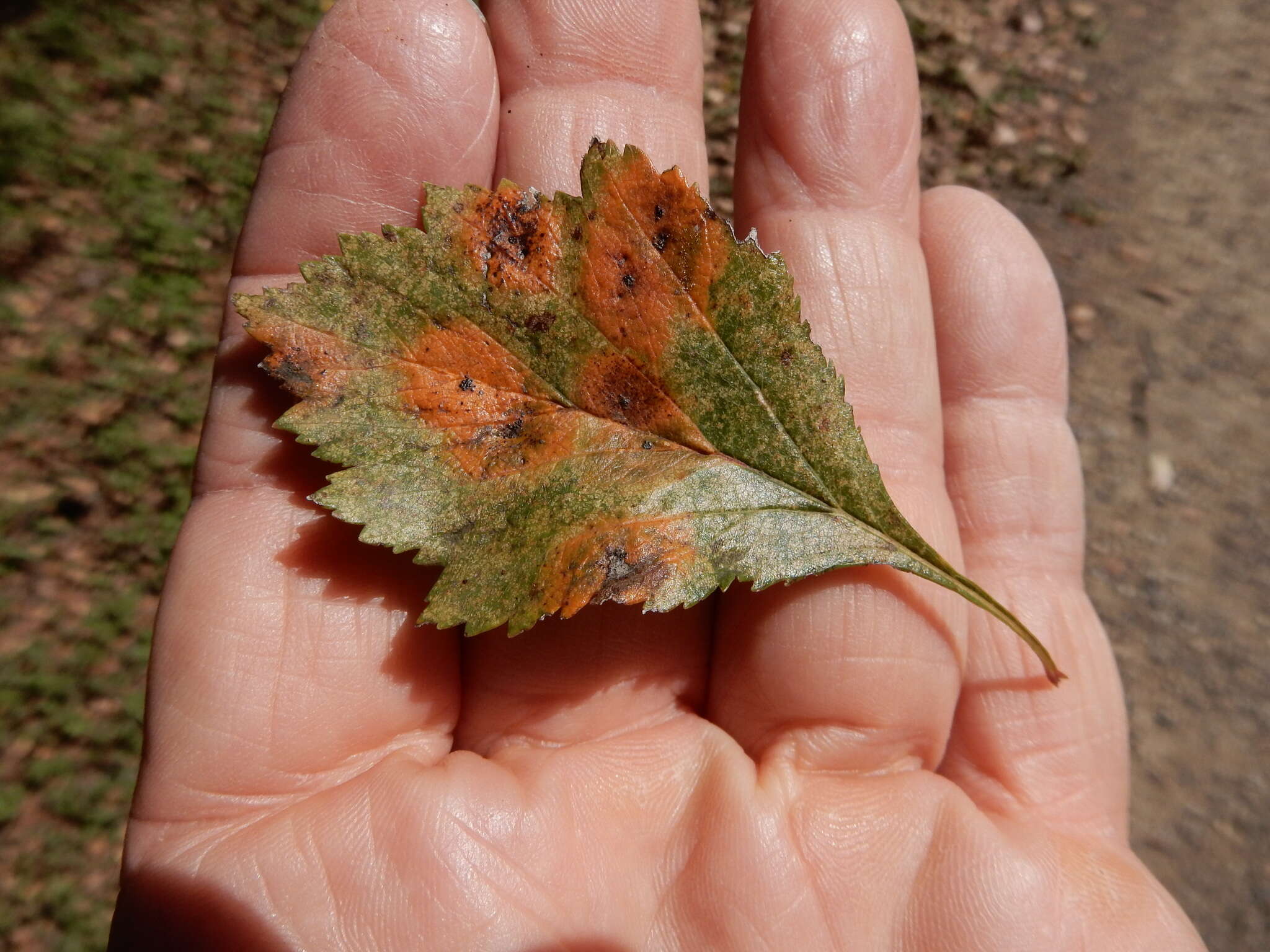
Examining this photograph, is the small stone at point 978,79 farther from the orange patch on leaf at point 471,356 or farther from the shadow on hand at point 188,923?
the shadow on hand at point 188,923

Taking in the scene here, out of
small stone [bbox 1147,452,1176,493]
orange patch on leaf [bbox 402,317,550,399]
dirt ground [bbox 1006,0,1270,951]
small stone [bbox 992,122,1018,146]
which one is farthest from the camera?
small stone [bbox 992,122,1018,146]

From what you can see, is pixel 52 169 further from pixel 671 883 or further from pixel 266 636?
pixel 671 883

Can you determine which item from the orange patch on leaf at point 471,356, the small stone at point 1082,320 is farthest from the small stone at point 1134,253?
the orange patch on leaf at point 471,356

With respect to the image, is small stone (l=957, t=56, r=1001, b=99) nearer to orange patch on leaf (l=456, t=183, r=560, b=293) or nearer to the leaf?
the leaf

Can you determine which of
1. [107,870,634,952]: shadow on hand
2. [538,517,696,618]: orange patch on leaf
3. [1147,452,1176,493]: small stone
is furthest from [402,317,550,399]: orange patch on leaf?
[1147,452,1176,493]: small stone

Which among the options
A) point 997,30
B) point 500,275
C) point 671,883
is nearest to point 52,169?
point 500,275
